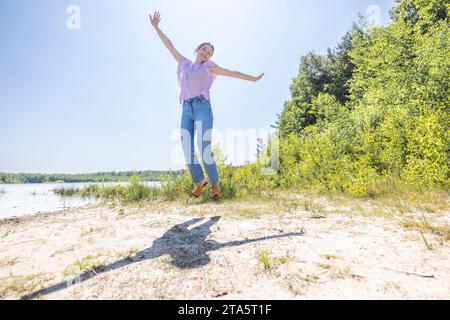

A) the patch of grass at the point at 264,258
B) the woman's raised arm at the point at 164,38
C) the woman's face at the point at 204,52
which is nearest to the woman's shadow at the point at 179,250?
the patch of grass at the point at 264,258

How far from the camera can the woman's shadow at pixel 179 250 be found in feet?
5.31

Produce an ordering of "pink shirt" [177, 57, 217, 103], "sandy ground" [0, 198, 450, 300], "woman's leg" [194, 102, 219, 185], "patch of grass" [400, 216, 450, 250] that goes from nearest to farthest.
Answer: "sandy ground" [0, 198, 450, 300] < "patch of grass" [400, 216, 450, 250] < "woman's leg" [194, 102, 219, 185] < "pink shirt" [177, 57, 217, 103]

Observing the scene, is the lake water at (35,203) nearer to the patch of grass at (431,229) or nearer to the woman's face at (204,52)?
the woman's face at (204,52)

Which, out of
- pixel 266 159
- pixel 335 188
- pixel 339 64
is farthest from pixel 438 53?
pixel 339 64

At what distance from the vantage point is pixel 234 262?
1772mm

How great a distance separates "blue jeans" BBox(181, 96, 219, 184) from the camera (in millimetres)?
3904

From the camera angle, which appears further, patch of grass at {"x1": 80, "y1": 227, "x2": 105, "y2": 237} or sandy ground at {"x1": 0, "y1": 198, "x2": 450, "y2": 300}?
patch of grass at {"x1": 80, "y1": 227, "x2": 105, "y2": 237}

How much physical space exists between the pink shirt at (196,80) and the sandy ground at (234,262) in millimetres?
2132

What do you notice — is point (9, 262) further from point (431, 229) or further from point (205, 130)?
point (431, 229)

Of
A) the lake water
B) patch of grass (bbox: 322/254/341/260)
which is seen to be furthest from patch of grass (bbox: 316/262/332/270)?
the lake water

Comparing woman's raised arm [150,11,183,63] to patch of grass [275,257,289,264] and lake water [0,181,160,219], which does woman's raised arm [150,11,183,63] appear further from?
lake water [0,181,160,219]

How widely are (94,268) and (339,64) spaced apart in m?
29.8

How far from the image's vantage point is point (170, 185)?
827 cm
